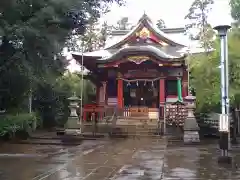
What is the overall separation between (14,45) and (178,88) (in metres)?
19.5

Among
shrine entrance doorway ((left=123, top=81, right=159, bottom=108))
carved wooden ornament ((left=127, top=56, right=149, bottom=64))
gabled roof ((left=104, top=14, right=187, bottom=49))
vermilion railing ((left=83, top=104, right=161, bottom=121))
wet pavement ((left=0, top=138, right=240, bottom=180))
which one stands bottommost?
wet pavement ((left=0, top=138, right=240, bottom=180))

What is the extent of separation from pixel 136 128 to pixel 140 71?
291 inches

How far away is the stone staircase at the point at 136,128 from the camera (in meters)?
20.8

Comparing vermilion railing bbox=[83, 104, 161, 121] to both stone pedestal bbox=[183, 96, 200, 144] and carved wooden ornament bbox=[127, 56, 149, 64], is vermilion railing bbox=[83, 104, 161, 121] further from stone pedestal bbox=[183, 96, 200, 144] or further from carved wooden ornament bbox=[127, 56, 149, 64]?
stone pedestal bbox=[183, 96, 200, 144]

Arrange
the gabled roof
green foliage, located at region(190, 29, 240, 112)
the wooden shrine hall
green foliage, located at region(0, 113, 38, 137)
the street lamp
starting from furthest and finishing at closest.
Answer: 1. the gabled roof
2. the wooden shrine hall
3. green foliage, located at region(0, 113, 38, 137)
4. green foliage, located at region(190, 29, 240, 112)
5. the street lamp

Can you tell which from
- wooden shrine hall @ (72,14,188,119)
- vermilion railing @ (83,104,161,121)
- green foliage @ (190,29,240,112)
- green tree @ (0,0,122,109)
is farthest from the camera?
wooden shrine hall @ (72,14,188,119)

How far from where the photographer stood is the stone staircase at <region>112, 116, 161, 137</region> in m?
20.8

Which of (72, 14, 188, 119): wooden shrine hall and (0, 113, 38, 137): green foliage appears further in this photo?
(72, 14, 188, 119): wooden shrine hall

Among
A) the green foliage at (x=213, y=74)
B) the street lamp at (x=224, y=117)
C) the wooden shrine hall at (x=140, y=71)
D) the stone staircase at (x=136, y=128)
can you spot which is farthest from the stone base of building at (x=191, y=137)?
the wooden shrine hall at (x=140, y=71)

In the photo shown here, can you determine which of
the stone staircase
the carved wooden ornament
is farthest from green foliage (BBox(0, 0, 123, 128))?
the carved wooden ornament

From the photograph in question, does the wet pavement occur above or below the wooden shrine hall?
below

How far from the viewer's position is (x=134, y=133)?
21203mm

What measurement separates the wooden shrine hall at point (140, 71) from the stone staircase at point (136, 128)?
1.27m

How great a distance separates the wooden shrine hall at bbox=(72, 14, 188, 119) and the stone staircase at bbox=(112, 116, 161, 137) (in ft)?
4.18
